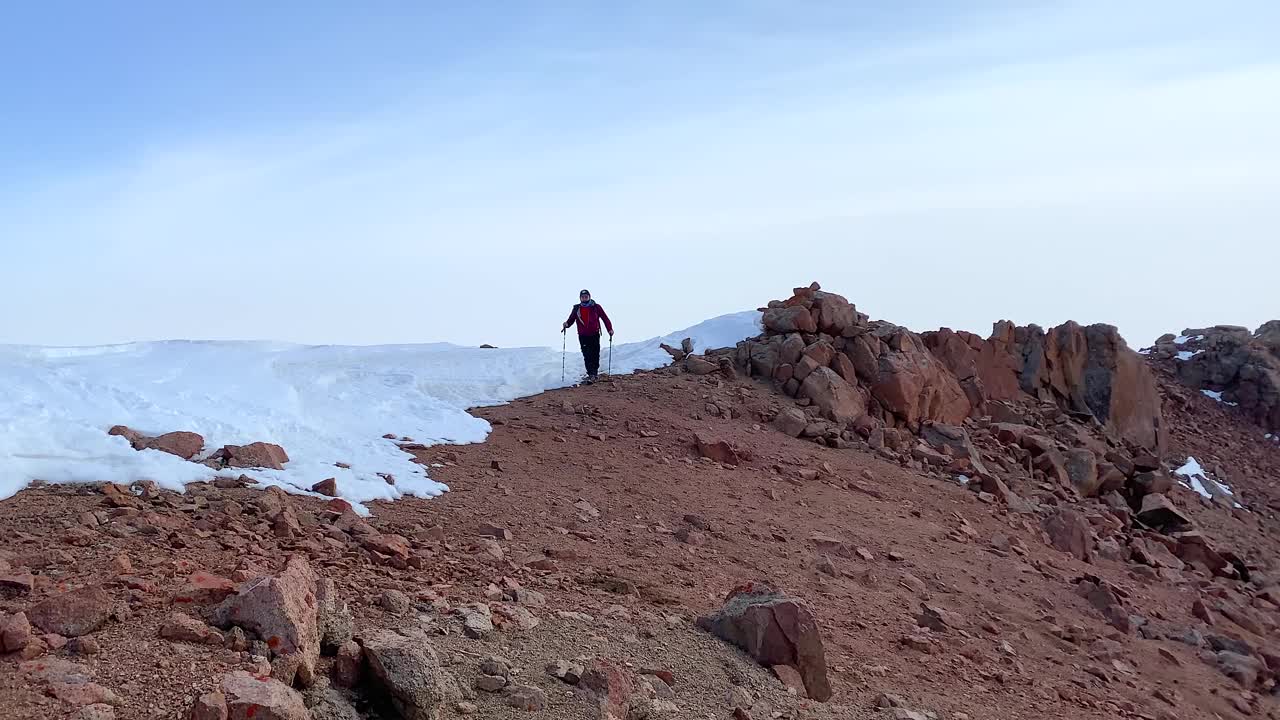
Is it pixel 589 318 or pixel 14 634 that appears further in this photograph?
pixel 589 318

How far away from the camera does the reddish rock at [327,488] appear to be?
8148 millimetres

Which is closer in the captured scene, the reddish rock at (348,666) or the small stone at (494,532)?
the reddish rock at (348,666)

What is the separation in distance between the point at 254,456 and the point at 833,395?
355 inches

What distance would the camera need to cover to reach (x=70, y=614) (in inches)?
183

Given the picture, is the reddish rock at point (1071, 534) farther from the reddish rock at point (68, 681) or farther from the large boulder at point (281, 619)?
the reddish rock at point (68, 681)

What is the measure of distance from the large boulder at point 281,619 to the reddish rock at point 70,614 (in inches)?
20.0

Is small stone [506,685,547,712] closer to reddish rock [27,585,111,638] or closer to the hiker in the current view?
reddish rock [27,585,111,638]

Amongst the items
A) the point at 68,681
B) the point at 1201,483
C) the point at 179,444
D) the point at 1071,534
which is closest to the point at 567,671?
the point at 68,681

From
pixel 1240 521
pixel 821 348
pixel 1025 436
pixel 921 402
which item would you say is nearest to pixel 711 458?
pixel 821 348

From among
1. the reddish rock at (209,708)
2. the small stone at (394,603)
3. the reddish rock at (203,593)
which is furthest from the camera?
the small stone at (394,603)

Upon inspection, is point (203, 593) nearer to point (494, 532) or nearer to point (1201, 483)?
point (494, 532)

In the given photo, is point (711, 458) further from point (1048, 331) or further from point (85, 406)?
point (1048, 331)

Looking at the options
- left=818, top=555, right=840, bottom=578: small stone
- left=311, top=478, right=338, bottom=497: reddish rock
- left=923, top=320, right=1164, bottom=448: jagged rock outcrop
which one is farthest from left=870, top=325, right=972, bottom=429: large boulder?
left=311, top=478, right=338, bottom=497: reddish rock

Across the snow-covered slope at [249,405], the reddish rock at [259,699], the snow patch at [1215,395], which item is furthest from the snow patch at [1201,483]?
the reddish rock at [259,699]
